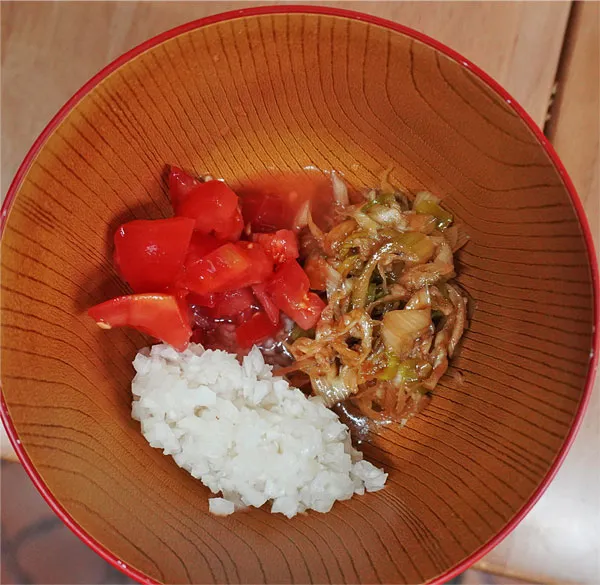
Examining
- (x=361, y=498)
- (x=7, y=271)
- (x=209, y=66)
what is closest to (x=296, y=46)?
(x=209, y=66)

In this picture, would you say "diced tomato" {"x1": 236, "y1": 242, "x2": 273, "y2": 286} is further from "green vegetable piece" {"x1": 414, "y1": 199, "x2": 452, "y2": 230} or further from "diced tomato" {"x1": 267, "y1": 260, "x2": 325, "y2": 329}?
"green vegetable piece" {"x1": 414, "y1": 199, "x2": 452, "y2": 230}

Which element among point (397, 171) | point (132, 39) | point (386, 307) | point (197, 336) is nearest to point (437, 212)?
point (397, 171)

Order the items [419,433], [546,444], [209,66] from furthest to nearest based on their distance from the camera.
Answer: [419,433] < [209,66] < [546,444]

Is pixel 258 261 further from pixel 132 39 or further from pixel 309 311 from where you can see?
pixel 132 39

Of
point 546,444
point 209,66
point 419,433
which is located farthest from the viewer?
point 419,433

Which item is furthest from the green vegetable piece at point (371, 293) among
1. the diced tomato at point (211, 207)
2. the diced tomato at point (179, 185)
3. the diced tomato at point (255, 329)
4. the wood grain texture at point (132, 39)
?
the wood grain texture at point (132, 39)

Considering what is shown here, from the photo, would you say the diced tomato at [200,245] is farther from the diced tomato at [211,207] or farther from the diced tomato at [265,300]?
the diced tomato at [265,300]

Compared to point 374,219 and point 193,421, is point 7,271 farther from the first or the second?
point 374,219
